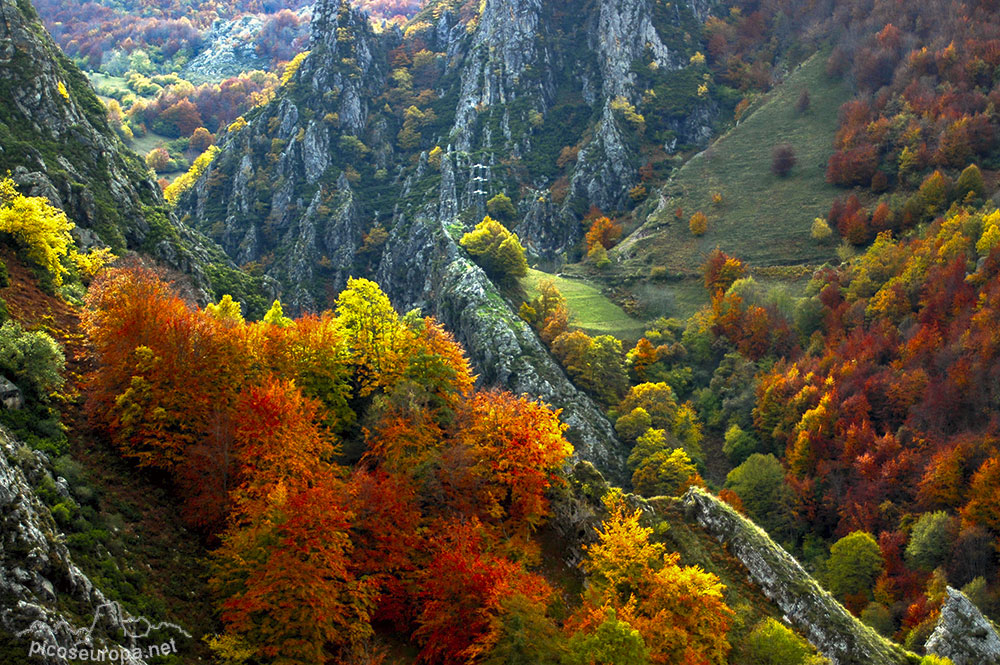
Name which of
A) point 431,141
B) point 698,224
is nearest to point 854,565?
point 698,224

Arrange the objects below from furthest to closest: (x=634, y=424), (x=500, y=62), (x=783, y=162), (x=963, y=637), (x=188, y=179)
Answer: (x=500, y=62)
(x=188, y=179)
(x=783, y=162)
(x=634, y=424)
(x=963, y=637)

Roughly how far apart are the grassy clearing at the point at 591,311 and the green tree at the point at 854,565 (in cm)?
4333

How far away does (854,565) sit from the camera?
65938 millimetres

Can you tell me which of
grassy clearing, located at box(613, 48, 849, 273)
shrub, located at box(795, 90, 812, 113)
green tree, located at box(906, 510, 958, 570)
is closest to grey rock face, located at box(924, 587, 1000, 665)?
green tree, located at box(906, 510, 958, 570)

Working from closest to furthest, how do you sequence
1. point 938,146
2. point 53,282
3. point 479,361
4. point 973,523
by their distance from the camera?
point 53,282 → point 973,523 → point 479,361 → point 938,146

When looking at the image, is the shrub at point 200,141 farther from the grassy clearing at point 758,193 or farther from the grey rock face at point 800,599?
the grey rock face at point 800,599

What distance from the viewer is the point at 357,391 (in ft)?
149

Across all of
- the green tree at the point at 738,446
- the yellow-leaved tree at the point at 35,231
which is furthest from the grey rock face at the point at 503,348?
the yellow-leaved tree at the point at 35,231

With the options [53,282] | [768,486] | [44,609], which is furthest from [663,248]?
[44,609]

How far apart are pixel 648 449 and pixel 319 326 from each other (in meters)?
46.6

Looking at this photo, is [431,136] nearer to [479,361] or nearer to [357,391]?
[479,361]

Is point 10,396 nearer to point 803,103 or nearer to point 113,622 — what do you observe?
point 113,622

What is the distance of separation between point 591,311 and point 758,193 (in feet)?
148

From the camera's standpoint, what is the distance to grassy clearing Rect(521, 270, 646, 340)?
104 m
